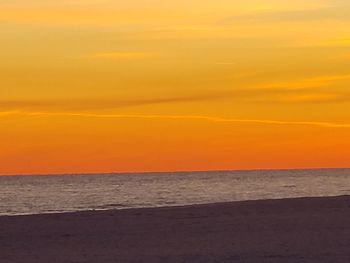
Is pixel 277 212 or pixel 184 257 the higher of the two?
pixel 277 212

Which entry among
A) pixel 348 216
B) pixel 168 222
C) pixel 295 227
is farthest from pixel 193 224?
pixel 348 216

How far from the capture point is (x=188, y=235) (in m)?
23.9

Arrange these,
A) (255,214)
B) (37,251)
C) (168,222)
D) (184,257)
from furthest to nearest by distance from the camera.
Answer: (255,214), (168,222), (37,251), (184,257)

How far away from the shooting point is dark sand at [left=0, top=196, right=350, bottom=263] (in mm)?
20281

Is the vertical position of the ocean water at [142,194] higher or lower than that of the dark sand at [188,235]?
higher

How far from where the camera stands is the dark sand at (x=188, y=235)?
20281 millimetres

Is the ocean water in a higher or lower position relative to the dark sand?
higher

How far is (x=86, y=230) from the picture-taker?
25594 mm

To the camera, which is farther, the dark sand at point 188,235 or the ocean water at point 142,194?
the ocean water at point 142,194

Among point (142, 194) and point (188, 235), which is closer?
point (188, 235)

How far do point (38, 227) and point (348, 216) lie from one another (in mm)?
9716

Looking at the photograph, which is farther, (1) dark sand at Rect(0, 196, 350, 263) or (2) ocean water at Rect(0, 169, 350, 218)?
(2) ocean water at Rect(0, 169, 350, 218)

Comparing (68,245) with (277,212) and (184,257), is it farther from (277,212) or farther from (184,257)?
(277,212)

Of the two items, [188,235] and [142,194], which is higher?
[142,194]
